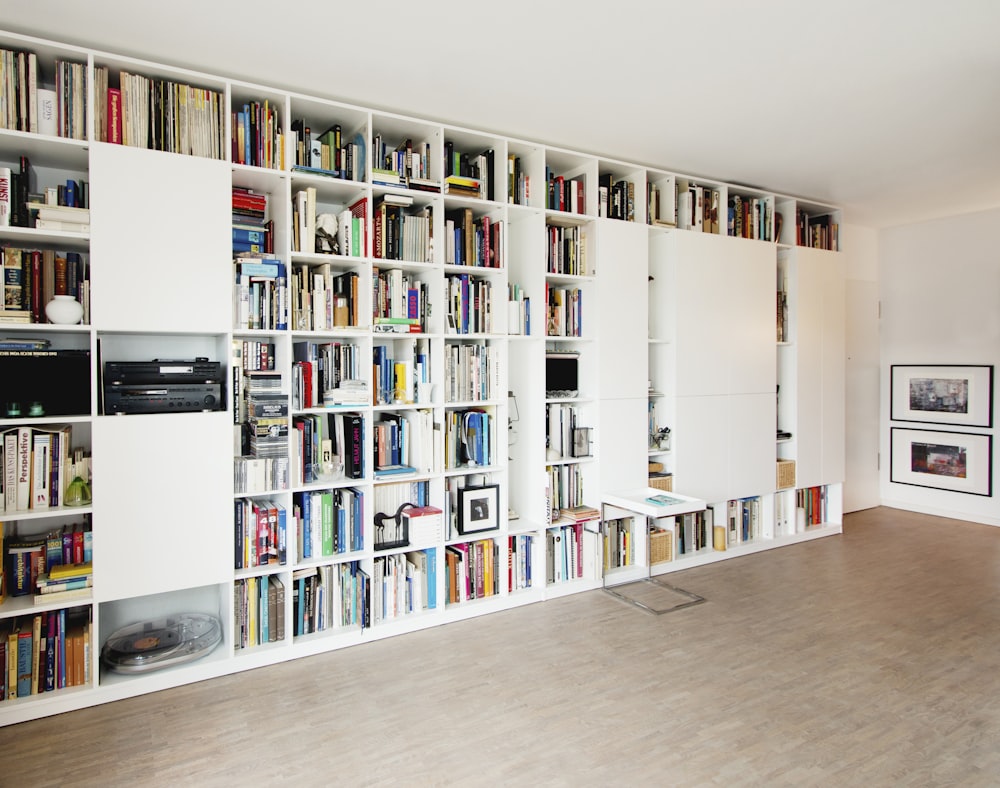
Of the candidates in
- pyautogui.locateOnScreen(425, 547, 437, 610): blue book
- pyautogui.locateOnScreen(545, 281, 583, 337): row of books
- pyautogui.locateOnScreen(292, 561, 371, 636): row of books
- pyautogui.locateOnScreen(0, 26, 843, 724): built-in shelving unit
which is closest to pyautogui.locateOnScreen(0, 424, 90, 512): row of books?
pyautogui.locateOnScreen(0, 26, 843, 724): built-in shelving unit

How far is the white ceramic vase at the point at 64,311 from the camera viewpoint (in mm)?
2779

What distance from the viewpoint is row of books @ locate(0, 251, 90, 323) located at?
2787 millimetres

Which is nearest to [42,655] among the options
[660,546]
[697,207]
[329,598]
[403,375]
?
[329,598]

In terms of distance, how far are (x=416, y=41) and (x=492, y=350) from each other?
5.79 ft

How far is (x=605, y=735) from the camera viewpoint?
262 centimetres

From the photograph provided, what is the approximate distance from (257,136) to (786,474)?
4724 millimetres

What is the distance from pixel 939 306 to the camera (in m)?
6.27

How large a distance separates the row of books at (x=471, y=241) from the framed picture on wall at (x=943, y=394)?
4967 millimetres

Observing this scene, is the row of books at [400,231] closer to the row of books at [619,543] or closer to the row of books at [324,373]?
the row of books at [324,373]

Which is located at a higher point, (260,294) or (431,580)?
(260,294)

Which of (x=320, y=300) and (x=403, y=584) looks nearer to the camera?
(x=320, y=300)

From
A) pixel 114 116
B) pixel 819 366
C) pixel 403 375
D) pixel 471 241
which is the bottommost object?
pixel 403 375

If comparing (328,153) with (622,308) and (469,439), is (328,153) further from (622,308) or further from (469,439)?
(622,308)

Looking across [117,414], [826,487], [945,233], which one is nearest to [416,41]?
[117,414]
